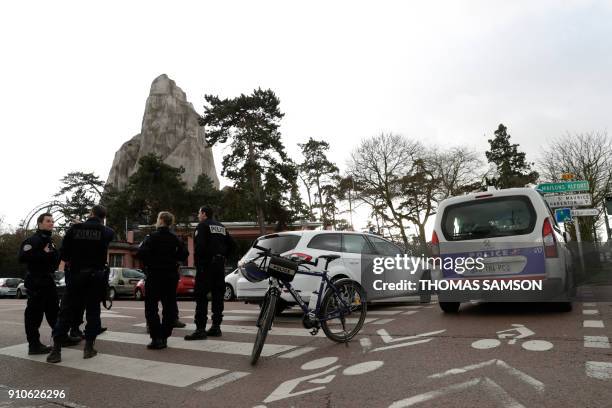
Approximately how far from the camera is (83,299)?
5.80 metres

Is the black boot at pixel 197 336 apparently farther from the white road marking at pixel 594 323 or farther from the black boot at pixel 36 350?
the white road marking at pixel 594 323

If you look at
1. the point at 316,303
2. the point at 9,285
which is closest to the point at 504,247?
the point at 316,303

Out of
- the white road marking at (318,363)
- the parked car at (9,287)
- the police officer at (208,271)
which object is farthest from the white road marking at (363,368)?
the parked car at (9,287)

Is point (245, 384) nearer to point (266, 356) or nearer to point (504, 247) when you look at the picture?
point (266, 356)

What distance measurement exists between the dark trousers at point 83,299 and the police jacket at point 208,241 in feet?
4.47

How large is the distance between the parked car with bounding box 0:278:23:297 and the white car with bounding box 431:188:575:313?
33588 mm

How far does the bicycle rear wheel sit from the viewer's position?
4855mm

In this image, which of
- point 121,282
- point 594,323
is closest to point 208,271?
point 594,323

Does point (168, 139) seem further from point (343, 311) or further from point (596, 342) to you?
point (596, 342)

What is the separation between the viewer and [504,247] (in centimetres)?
697

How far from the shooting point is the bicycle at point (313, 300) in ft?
16.5

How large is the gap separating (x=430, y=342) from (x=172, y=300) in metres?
3.51

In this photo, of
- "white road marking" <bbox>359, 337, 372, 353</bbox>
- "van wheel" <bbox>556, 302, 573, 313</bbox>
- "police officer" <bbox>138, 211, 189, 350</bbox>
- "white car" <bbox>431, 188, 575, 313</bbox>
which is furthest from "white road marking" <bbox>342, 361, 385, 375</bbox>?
"van wheel" <bbox>556, 302, 573, 313</bbox>

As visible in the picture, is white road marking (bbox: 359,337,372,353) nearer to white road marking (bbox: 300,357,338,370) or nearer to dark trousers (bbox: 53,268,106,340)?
white road marking (bbox: 300,357,338,370)
